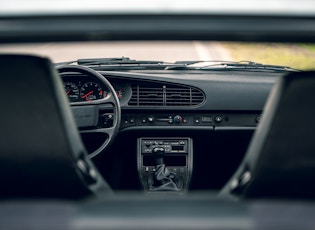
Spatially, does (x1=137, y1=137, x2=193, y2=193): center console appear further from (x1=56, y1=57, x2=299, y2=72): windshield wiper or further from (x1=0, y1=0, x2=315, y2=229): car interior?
(x1=0, y1=0, x2=315, y2=229): car interior

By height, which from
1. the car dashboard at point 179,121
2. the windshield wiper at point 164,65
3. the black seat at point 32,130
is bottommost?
the car dashboard at point 179,121

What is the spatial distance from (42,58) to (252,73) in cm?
316

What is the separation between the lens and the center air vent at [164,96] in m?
5.17

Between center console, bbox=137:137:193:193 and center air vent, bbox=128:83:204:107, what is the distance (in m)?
0.33

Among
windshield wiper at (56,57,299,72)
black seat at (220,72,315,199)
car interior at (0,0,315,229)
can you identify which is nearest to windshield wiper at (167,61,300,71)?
windshield wiper at (56,57,299,72)

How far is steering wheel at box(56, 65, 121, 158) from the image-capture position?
191 inches

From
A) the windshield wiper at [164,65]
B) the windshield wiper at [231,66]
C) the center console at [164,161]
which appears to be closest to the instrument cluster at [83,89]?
the windshield wiper at [164,65]

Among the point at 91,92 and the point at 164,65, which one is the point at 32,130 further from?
the point at 164,65

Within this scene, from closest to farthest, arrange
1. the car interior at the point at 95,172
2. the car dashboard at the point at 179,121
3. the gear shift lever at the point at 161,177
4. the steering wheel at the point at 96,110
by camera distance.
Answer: the car interior at the point at 95,172 → the steering wheel at the point at 96,110 → the car dashboard at the point at 179,121 → the gear shift lever at the point at 161,177

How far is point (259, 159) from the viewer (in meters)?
2.39

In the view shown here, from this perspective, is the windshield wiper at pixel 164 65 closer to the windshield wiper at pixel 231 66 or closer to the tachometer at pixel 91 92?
the windshield wiper at pixel 231 66

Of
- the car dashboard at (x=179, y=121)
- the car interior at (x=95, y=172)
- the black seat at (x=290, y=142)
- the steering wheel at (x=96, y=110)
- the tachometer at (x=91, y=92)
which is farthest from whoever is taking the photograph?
the car dashboard at (x=179, y=121)

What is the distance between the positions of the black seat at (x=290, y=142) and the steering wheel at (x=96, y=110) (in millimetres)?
2596

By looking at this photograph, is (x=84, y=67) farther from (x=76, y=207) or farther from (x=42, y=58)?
(x=76, y=207)
